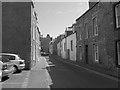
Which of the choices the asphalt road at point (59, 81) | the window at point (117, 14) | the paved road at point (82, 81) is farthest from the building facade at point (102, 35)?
the paved road at point (82, 81)

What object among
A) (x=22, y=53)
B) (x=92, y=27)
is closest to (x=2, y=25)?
(x=22, y=53)

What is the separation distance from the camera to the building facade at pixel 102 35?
15992mm

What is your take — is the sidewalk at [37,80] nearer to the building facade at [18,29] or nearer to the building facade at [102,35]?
the building facade at [18,29]

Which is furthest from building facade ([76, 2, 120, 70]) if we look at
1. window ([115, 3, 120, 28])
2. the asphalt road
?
the asphalt road

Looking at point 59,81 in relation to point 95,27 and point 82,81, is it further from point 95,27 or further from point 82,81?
point 95,27

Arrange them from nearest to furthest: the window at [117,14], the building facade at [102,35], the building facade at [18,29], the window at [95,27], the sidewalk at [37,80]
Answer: the sidewalk at [37,80] → the window at [117,14] → the building facade at [102,35] → the building facade at [18,29] → the window at [95,27]

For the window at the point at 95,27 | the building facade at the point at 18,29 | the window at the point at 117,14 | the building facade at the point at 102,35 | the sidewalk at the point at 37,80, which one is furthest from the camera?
the window at the point at 95,27

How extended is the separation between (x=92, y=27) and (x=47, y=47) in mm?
98013

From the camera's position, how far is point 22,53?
61.0 feet

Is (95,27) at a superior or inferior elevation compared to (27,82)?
superior

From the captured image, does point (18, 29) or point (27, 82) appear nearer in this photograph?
point (27, 82)

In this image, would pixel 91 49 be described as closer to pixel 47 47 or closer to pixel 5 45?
pixel 5 45

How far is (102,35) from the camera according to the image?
18656 mm

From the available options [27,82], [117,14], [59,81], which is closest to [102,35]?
[117,14]
